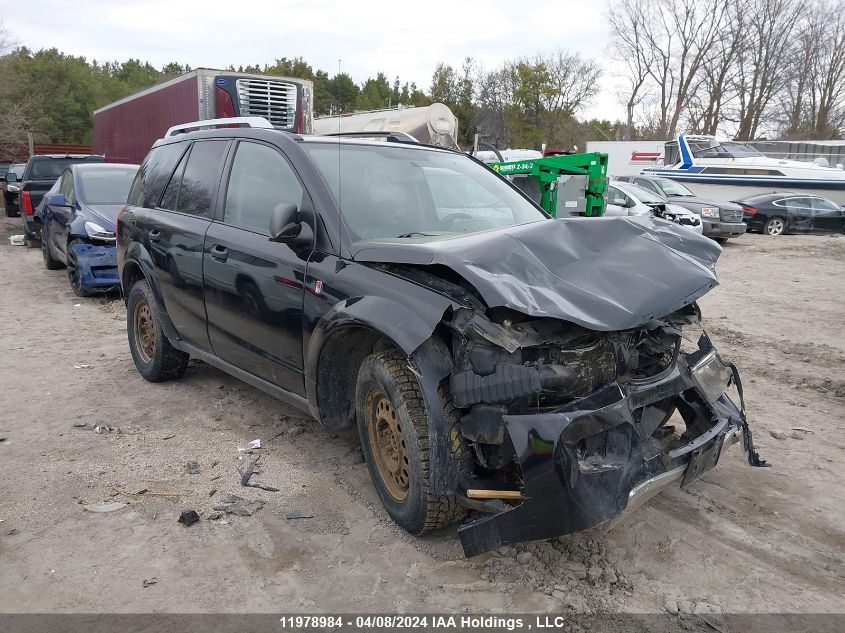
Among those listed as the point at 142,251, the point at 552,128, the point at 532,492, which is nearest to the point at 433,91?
the point at 552,128

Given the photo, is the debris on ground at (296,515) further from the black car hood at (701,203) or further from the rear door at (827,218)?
the rear door at (827,218)

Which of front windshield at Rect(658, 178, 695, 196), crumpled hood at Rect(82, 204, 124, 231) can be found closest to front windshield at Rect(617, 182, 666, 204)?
front windshield at Rect(658, 178, 695, 196)

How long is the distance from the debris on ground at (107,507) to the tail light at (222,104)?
34.8 ft

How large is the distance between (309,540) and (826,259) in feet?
45.0

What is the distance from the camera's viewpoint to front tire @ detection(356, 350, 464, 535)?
115 inches

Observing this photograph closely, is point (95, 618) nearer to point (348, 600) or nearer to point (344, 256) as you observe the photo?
point (348, 600)

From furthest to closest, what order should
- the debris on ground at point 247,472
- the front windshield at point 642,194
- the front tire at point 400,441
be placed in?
1. the front windshield at point 642,194
2. the debris on ground at point 247,472
3. the front tire at point 400,441

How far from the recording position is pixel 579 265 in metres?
3.08

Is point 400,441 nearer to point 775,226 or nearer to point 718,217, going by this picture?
point 718,217

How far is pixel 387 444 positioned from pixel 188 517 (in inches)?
43.2

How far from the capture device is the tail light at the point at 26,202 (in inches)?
541

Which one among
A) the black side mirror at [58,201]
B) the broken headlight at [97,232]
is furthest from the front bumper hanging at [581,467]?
the black side mirror at [58,201]

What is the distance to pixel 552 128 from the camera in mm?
43344

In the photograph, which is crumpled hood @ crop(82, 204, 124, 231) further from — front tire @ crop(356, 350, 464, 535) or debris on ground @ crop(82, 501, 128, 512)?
front tire @ crop(356, 350, 464, 535)
